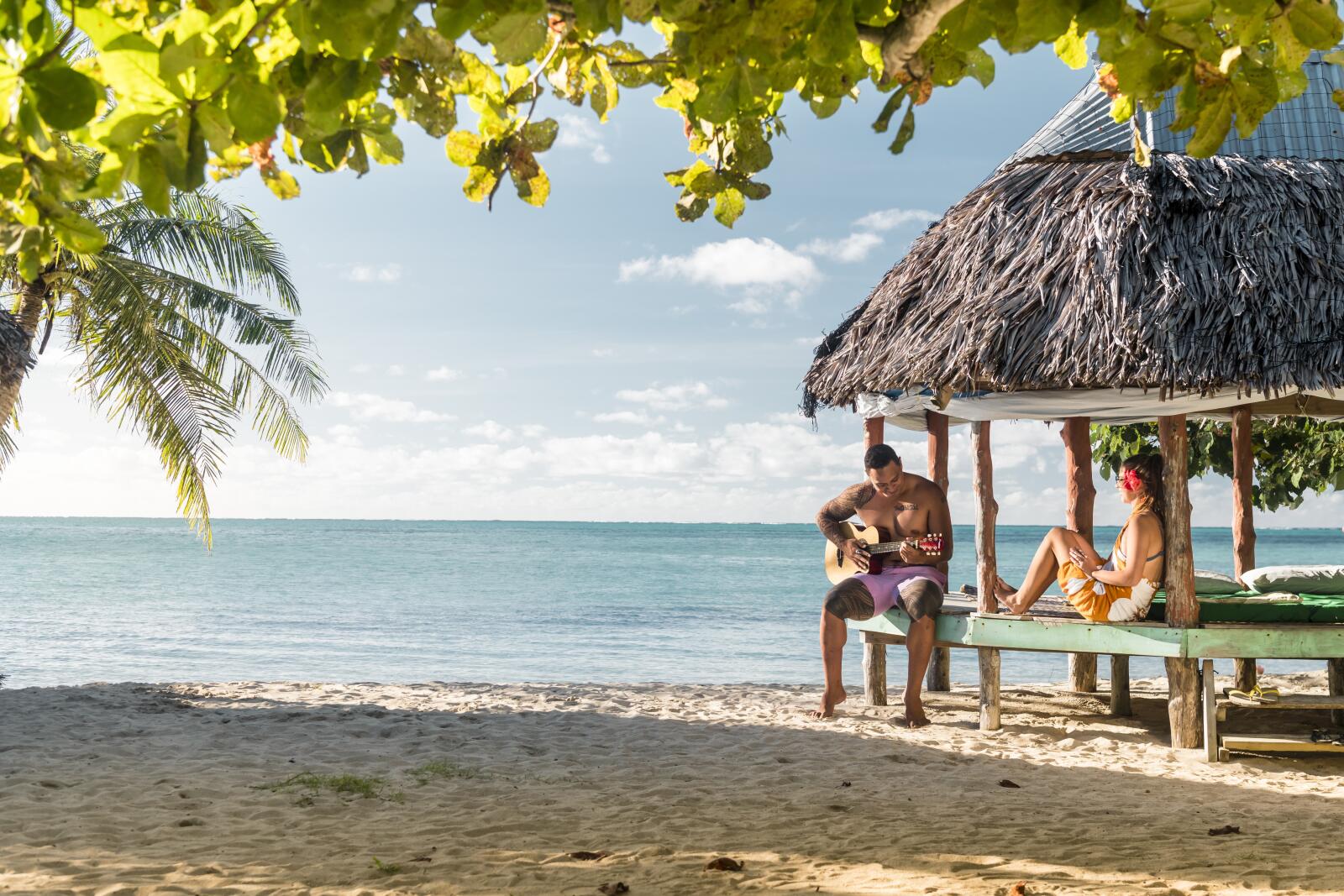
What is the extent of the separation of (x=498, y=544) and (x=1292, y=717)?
56272 millimetres

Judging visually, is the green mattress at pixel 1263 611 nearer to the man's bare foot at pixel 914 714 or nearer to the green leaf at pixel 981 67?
the man's bare foot at pixel 914 714

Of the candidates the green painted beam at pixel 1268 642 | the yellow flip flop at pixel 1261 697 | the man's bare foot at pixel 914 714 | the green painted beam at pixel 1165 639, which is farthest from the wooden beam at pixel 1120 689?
the man's bare foot at pixel 914 714

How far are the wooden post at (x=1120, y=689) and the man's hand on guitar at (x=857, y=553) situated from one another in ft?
7.02

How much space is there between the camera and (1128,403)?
21.2ft

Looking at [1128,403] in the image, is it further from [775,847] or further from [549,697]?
[549,697]

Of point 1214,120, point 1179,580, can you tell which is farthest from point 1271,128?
point 1214,120

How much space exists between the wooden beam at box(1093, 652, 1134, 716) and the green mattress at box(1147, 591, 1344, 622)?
3.54 feet

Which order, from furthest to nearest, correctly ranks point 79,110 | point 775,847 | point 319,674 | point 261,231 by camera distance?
point 319,674
point 261,231
point 775,847
point 79,110

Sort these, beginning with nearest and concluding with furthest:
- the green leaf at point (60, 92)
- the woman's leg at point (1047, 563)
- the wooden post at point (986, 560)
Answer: the green leaf at point (60, 92) → the woman's leg at point (1047, 563) → the wooden post at point (986, 560)

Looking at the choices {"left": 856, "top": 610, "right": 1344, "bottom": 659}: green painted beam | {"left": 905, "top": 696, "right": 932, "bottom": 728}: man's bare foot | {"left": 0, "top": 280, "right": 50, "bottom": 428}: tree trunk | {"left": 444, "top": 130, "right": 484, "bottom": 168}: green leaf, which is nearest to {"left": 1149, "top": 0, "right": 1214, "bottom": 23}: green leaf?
{"left": 444, "top": 130, "right": 484, "bottom": 168}: green leaf

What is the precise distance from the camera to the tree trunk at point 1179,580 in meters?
6.25

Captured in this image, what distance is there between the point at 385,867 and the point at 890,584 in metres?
3.91

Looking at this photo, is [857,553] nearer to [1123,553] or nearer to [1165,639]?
[1123,553]

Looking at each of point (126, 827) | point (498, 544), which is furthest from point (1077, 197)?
point (498, 544)
